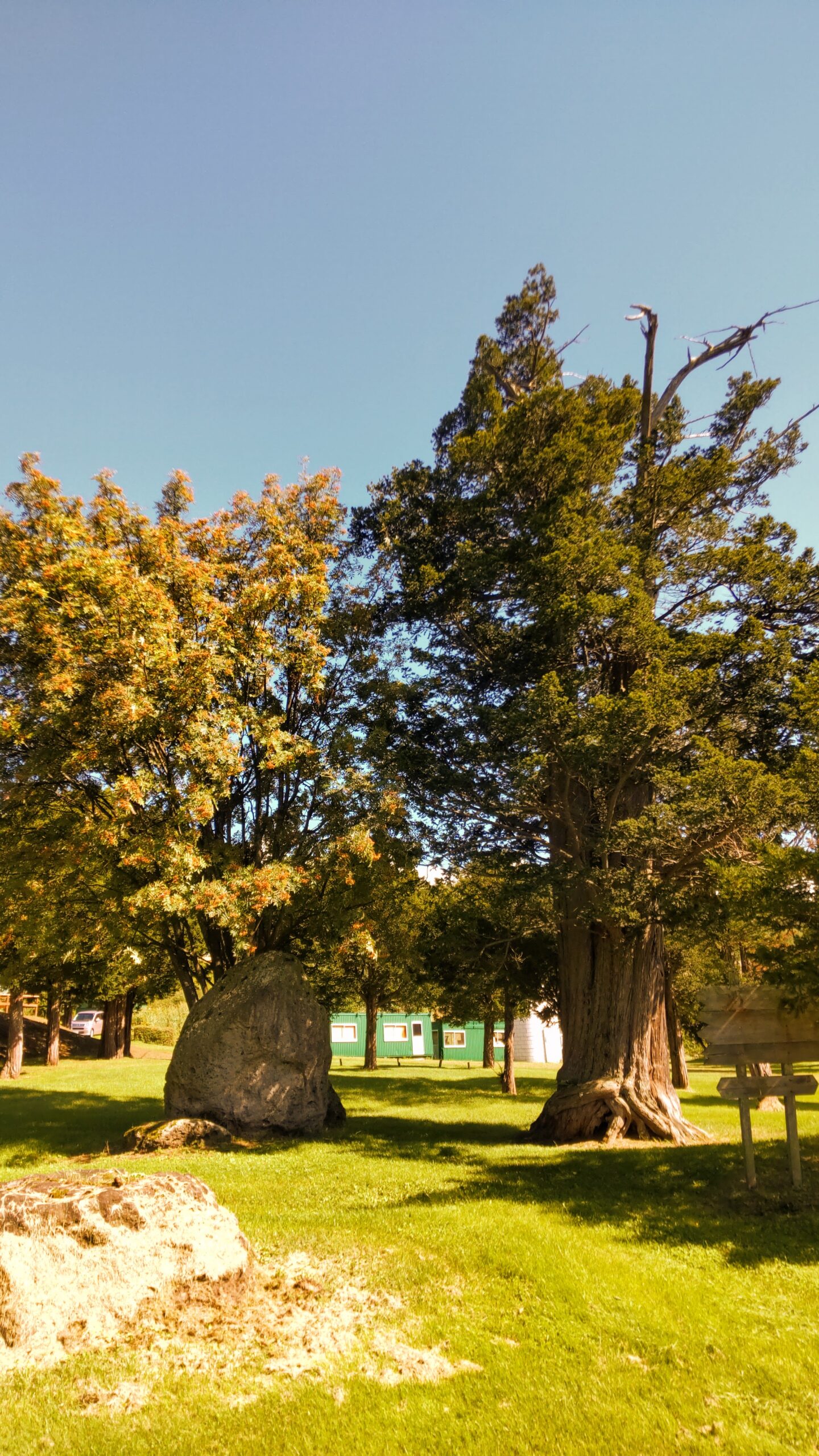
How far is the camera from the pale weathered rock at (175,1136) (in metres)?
13.8

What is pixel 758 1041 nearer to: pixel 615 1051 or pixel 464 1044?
pixel 615 1051

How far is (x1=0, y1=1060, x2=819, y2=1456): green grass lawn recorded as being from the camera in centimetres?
457

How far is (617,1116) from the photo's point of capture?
47.4 ft

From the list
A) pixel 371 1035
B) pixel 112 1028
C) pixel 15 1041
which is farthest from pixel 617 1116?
pixel 112 1028

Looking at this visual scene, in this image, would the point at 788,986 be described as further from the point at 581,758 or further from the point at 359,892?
the point at 359,892

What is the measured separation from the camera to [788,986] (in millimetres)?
9203

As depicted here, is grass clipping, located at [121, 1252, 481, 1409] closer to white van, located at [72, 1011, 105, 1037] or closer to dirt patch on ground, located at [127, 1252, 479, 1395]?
dirt patch on ground, located at [127, 1252, 479, 1395]

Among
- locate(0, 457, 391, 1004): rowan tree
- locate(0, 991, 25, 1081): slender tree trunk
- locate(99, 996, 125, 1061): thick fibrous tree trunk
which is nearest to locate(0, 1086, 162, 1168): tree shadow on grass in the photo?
locate(0, 457, 391, 1004): rowan tree

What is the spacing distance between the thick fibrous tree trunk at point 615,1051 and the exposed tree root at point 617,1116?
0.01 metres

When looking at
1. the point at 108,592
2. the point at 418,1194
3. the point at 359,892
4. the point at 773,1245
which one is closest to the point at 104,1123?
the point at 359,892

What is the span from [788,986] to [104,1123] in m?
14.9

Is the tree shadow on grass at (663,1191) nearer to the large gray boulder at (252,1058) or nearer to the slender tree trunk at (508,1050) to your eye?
the large gray boulder at (252,1058)

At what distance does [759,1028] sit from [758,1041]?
16 cm

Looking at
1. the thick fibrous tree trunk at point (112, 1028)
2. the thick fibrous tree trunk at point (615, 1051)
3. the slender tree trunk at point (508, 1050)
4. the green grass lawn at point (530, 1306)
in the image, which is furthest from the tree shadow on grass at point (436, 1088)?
the thick fibrous tree trunk at point (112, 1028)
